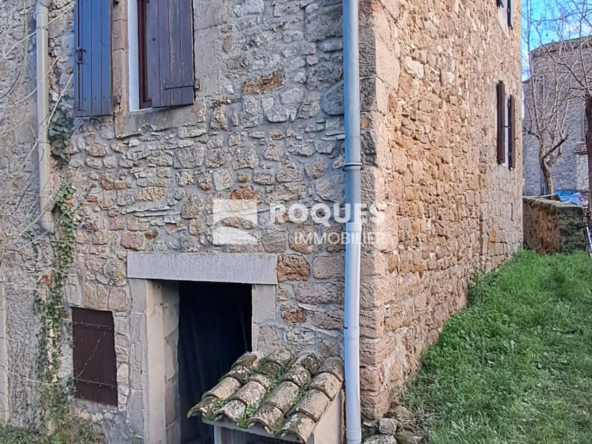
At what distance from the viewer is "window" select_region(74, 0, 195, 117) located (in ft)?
12.0

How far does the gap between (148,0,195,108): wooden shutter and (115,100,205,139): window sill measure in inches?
2.4

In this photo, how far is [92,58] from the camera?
4.03 m

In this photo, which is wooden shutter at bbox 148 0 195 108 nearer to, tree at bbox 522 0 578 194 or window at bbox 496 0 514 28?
window at bbox 496 0 514 28

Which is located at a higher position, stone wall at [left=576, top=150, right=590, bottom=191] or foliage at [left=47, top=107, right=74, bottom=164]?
stone wall at [left=576, top=150, right=590, bottom=191]

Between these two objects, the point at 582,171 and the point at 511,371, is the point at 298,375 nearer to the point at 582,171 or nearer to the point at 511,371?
the point at 511,371

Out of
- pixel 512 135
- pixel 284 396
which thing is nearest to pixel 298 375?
pixel 284 396

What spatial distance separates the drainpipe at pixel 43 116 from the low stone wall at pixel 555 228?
27.1 ft

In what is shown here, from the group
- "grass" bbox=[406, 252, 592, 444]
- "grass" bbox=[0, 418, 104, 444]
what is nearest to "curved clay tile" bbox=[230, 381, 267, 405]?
"grass" bbox=[406, 252, 592, 444]

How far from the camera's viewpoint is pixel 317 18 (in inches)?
126

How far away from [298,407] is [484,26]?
5.40m

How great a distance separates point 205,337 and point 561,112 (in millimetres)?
15317

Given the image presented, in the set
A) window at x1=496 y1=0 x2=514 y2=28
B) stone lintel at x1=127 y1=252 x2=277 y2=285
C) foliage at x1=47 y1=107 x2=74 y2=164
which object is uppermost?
window at x1=496 y1=0 x2=514 y2=28

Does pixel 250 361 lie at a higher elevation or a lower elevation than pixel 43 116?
lower

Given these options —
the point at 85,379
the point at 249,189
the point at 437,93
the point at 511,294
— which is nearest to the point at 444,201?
the point at 437,93
